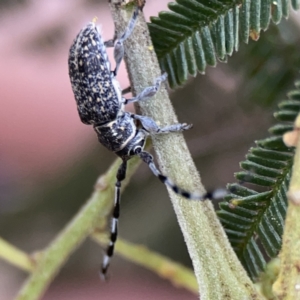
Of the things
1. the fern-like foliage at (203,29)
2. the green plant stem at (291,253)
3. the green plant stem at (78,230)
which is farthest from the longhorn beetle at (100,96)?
the green plant stem at (291,253)

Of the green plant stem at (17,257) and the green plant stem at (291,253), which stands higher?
the green plant stem at (291,253)

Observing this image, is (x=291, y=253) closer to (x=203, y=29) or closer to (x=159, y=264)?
(x=203, y=29)

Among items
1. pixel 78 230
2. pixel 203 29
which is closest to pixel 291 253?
pixel 203 29

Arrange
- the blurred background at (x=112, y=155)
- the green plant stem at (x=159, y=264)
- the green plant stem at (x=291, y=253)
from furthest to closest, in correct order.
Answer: the blurred background at (x=112, y=155) → the green plant stem at (x=159, y=264) → the green plant stem at (x=291, y=253)

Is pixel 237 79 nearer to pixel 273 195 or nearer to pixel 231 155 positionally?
pixel 231 155

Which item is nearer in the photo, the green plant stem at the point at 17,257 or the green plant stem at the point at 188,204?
the green plant stem at the point at 188,204

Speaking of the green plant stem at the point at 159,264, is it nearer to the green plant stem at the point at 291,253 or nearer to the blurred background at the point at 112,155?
the blurred background at the point at 112,155

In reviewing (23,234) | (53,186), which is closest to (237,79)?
(53,186)
